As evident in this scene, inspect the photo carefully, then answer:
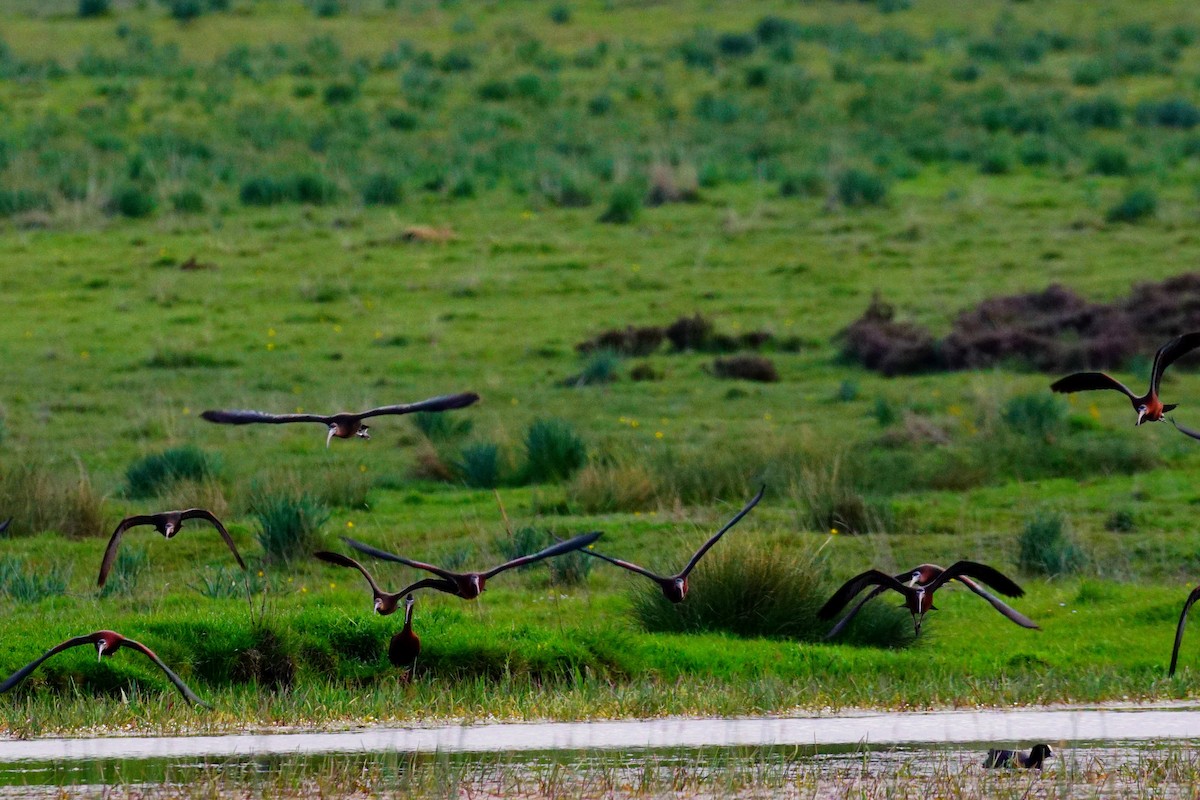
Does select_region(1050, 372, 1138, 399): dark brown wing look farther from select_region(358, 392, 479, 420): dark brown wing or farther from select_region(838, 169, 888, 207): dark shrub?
select_region(838, 169, 888, 207): dark shrub

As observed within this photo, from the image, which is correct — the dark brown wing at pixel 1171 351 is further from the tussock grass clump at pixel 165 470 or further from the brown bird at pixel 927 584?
the tussock grass clump at pixel 165 470

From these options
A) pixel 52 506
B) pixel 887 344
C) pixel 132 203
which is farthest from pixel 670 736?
pixel 132 203

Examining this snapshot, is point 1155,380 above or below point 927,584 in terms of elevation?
above

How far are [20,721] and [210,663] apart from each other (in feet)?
5.39

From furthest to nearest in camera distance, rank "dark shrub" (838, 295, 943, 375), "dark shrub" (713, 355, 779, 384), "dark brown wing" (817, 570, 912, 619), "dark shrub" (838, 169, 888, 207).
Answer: "dark shrub" (838, 169, 888, 207) → "dark shrub" (838, 295, 943, 375) → "dark shrub" (713, 355, 779, 384) → "dark brown wing" (817, 570, 912, 619)

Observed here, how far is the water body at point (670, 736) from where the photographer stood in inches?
383

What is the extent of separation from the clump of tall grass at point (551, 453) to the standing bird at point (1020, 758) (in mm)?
10062

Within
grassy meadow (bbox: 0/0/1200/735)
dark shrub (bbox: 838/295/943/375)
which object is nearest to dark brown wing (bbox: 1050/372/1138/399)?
grassy meadow (bbox: 0/0/1200/735)

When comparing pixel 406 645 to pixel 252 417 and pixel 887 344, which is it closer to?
pixel 252 417

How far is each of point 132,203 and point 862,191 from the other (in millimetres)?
12976

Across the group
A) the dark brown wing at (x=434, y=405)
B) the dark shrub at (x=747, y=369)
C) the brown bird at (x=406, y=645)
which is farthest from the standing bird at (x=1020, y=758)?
the dark shrub at (x=747, y=369)

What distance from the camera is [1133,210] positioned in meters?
32.4

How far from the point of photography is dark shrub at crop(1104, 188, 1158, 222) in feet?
106

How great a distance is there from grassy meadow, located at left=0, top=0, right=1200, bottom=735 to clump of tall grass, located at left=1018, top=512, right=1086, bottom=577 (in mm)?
34
